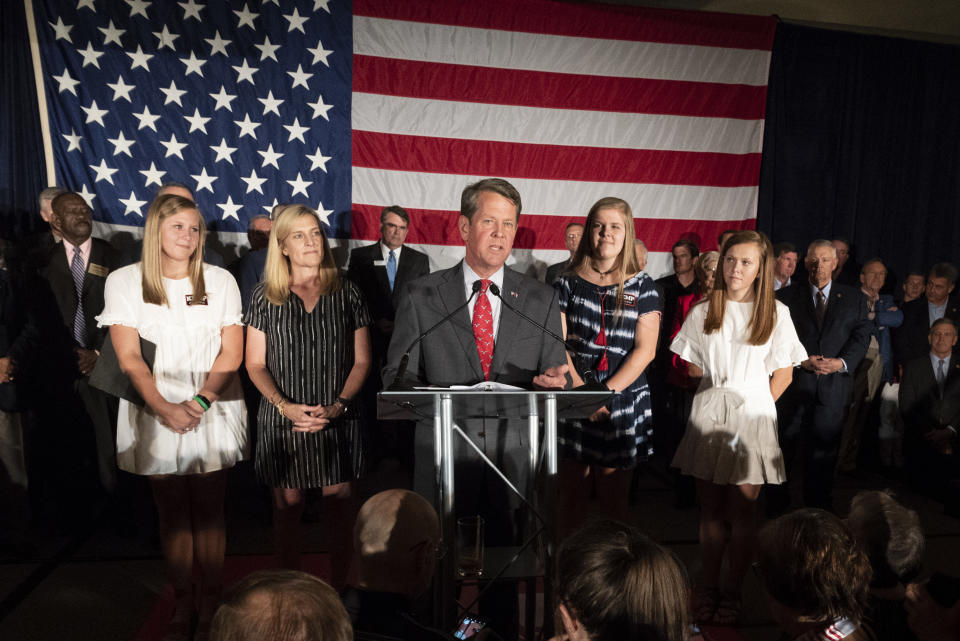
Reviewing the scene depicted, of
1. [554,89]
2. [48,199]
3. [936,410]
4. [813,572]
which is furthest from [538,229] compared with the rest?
[813,572]

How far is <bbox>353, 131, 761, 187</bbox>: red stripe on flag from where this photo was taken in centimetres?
509

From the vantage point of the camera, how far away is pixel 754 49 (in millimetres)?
5543

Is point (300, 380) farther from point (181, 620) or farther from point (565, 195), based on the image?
point (565, 195)

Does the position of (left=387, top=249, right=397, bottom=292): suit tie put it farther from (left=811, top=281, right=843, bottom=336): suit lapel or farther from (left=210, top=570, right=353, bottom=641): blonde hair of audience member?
(left=210, top=570, right=353, bottom=641): blonde hair of audience member

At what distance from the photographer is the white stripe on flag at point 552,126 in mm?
5066

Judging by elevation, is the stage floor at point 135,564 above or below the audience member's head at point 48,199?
below

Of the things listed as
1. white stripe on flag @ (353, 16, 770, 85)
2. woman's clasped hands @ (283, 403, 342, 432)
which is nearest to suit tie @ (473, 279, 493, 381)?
woman's clasped hands @ (283, 403, 342, 432)

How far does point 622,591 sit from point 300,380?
5.47 ft

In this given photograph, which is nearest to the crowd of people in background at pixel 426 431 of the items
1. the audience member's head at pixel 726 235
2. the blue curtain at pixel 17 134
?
the audience member's head at pixel 726 235

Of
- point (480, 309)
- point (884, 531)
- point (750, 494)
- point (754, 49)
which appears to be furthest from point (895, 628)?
point (754, 49)

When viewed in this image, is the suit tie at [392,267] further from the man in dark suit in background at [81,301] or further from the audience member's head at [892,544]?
the audience member's head at [892,544]

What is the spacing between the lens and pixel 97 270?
11.7 ft

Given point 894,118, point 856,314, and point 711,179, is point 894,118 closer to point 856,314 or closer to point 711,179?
point 711,179

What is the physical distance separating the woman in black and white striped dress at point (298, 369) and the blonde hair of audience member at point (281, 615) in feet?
4.68
